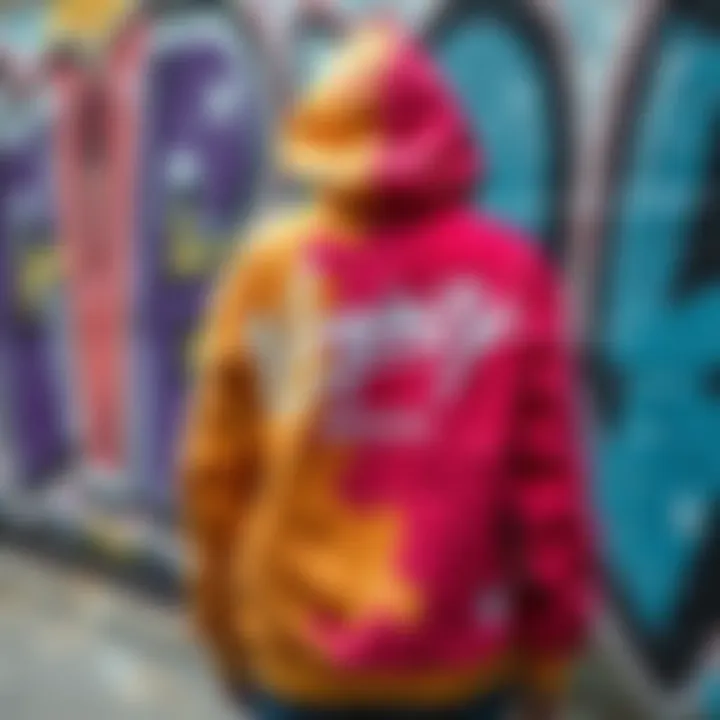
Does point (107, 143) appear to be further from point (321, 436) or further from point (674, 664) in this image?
point (321, 436)

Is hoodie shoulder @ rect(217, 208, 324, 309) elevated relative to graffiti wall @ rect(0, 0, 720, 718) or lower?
elevated

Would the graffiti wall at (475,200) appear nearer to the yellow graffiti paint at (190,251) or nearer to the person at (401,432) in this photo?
the yellow graffiti paint at (190,251)

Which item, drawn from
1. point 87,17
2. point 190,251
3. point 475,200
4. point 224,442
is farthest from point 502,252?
point 87,17

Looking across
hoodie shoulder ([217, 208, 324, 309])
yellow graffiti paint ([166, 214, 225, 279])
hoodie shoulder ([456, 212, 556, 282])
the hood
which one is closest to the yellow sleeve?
hoodie shoulder ([217, 208, 324, 309])

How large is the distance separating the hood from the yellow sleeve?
205 mm

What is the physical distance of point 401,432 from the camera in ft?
11.6

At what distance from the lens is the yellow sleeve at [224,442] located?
3.70 metres

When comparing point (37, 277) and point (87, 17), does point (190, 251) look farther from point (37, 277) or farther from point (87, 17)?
point (37, 277)

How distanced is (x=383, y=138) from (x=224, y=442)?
548mm

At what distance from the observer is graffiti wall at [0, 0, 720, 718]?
15.8 ft

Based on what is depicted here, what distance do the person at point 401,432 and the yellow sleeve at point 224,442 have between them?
0.5 inches

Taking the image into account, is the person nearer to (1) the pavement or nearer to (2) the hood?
(2) the hood

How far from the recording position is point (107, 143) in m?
6.73

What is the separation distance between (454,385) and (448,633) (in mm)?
375
